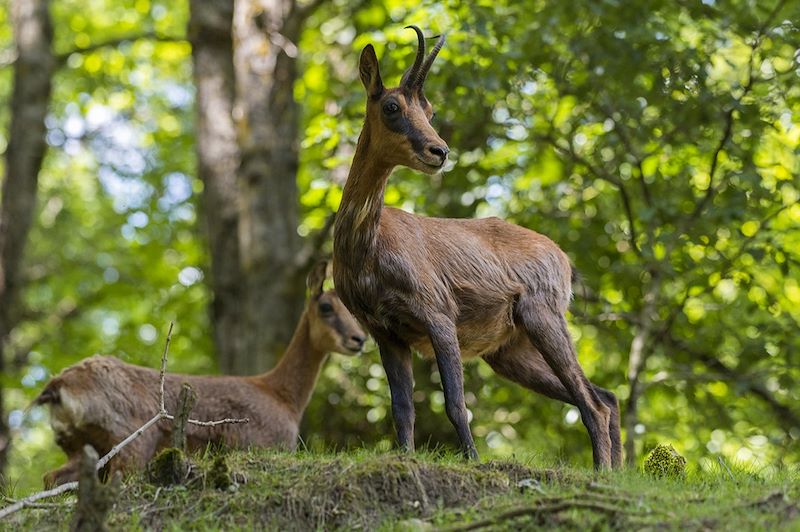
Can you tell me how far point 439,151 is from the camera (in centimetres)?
727

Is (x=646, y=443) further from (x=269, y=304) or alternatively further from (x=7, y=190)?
(x=7, y=190)

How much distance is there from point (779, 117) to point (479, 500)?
7.11 meters

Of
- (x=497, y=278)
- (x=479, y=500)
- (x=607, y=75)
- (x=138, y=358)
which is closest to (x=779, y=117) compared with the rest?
(x=607, y=75)

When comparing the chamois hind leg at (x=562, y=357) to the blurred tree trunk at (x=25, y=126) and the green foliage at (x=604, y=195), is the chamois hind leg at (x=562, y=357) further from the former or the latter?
the blurred tree trunk at (x=25, y=126)

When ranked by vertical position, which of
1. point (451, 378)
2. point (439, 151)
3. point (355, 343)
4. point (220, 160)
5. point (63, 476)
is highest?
point (439, 151)

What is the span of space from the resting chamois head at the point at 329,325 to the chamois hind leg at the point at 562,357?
323 centimetres

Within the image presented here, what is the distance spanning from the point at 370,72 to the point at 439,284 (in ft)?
5.26

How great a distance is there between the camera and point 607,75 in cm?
1192

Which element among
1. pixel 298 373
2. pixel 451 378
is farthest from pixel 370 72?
pixel 298 373

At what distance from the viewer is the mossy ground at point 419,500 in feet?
19.5

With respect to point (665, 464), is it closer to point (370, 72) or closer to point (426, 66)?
point (426, 66)

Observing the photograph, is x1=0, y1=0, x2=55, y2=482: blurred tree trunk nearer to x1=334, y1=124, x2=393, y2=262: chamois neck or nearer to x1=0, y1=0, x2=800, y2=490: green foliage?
x1=0, y1=0, x2=800, y2=490: green foliage

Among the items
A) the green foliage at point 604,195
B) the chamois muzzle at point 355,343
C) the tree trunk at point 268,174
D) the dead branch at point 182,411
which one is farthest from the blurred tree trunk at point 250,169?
the dead branch at point 182,411

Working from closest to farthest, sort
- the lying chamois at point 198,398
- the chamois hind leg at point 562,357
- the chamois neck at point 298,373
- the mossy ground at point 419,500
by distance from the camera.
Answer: the mossy ground at point 419,500, the chamois hind leg at point 562,357, the lying chamois at point 198,398, the chamois neck at point 298,373
